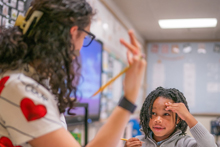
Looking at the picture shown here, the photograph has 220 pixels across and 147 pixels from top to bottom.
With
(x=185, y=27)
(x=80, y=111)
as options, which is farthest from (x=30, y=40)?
(x=185, y=27)

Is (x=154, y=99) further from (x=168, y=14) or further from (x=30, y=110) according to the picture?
(x=168, y=14)

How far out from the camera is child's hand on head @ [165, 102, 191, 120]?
0.72 m

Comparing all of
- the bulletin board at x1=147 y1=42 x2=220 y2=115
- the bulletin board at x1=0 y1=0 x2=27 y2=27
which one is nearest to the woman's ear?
the bulletin board at x1=0 y1=0 x2=27 y2=27

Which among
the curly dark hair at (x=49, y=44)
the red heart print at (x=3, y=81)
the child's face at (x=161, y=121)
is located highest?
the curly dark hair at (x=49, y=44)

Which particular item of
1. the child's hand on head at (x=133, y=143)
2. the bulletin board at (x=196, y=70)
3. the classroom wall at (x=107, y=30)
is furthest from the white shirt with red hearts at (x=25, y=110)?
the bulletin board at (x=196, y=70)

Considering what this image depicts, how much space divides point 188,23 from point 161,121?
6.16 feet

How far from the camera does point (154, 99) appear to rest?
0.79 m

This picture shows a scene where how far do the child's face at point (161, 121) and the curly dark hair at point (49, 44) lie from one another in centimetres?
28

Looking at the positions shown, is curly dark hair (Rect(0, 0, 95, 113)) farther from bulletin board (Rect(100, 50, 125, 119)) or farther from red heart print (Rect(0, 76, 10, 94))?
bulletin board (Rect(100, 50, 125, 119))

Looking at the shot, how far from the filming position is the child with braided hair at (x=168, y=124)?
728mm

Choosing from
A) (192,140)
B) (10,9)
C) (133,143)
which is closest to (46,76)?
(133,143)

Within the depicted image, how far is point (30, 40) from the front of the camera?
0.62 metres

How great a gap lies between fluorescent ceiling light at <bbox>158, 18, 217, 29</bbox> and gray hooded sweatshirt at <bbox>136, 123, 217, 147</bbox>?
1.44 m

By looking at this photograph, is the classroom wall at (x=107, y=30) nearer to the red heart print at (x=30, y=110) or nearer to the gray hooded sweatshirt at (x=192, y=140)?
the gray hooded sweatshirt at (x=192, y=140)
